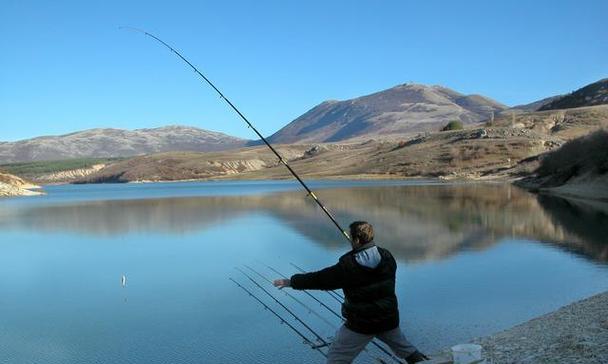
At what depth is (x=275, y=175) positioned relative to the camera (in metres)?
156

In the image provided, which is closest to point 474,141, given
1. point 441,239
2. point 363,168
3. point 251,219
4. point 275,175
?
point 363,168

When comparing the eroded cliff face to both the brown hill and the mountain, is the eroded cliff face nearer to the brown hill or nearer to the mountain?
the brown hill

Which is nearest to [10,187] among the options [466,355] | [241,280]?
[241,280]

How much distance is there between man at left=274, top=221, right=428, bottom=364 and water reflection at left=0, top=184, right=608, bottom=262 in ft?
48.9

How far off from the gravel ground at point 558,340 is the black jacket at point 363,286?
8.54 feet

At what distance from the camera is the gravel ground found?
8.13m

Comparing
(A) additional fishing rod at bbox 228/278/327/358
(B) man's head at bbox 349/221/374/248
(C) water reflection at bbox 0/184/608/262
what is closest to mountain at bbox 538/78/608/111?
(C) water reflection at bbox 0/184/608/262

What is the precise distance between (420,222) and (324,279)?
A: 28.9 m

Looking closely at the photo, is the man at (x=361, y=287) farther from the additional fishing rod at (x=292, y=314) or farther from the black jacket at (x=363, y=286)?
the additional fishing rod at (x=292, y=314)

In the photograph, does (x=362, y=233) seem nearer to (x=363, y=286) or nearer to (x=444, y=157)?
(x=363, y=286)

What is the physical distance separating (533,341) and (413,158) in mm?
117221

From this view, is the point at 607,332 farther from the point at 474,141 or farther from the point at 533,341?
the point at 474,141

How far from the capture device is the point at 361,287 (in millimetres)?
6738

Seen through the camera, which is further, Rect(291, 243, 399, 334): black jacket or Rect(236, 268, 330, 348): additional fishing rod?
Rect(236, 268, 330, 348): additional fishing rod
